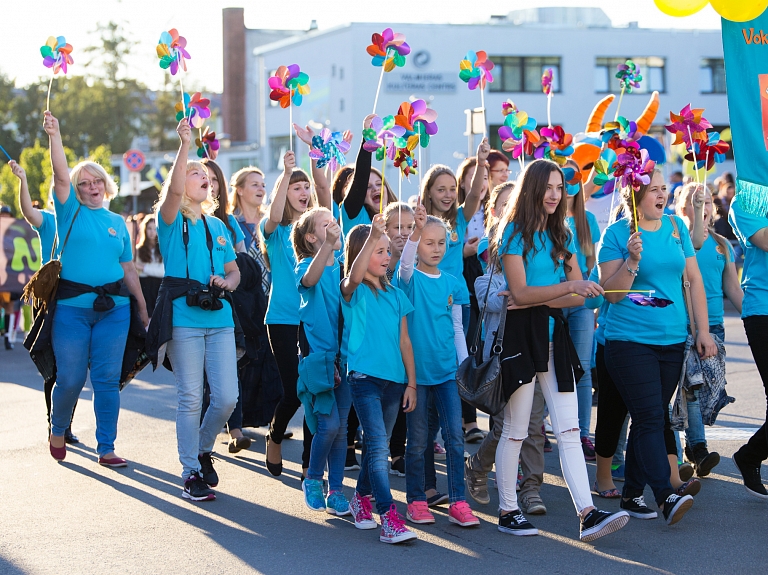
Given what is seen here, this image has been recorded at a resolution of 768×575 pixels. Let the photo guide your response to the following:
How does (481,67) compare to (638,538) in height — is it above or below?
above

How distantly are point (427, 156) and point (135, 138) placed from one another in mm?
28783

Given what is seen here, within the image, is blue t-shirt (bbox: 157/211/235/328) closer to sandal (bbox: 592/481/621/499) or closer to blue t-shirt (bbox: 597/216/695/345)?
blue t-shirt (bbox: 597/216/695/345)

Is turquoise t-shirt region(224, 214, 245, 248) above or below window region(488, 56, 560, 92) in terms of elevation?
below

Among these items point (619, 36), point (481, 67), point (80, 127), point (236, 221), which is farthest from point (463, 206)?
point (80, 127)

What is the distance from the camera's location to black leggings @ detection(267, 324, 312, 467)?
6566 mm

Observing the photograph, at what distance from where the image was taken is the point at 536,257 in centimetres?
538

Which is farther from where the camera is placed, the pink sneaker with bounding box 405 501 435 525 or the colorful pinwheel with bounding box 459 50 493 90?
the colorful pinwheel with bounding box 459 50 493 90

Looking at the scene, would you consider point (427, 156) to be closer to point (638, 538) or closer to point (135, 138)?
point (135, 138)

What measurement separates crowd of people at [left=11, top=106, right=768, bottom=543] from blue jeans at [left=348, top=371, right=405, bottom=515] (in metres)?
0.01

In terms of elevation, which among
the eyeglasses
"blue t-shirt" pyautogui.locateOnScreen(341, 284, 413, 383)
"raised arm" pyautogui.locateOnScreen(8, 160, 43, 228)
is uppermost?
the eyeglasses

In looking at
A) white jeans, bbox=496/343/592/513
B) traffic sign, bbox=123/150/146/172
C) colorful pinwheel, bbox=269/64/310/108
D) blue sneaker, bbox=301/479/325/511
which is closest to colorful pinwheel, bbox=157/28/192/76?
colorful pinwheel, bbox=269/64/310/108

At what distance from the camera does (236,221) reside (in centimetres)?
730

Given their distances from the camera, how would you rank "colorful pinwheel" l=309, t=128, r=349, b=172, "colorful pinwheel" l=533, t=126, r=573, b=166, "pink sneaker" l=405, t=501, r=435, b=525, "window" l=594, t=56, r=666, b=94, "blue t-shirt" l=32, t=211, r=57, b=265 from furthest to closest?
"window" l=594, t=56, r=666, b=94 < "blue t-shirt" l=32, t=211, r=57, b=265 < "colorful pinwheel" l=533, t=126, r=573, b=166 < "colorful pinwheel" l=309, t=128, r=349, b=172 < "pink sneaker" l=405, t=501, r=435, b=525

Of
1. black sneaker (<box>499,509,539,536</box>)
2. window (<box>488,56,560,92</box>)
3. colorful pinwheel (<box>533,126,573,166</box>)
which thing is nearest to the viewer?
black sneaker (<box>499,509,539,536</box>)
